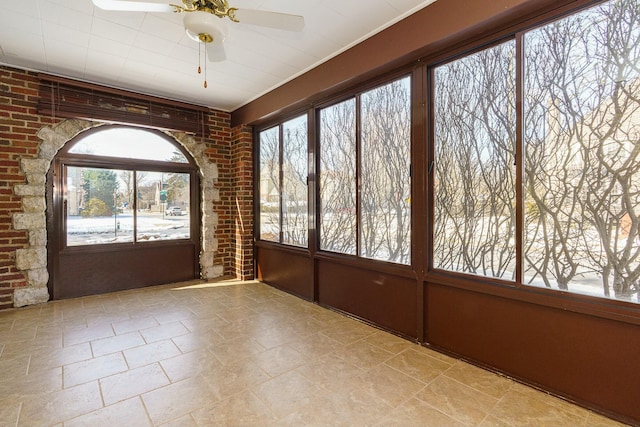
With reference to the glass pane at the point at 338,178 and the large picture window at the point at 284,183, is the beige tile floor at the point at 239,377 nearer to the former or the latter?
the glass pane at the point at 338,178

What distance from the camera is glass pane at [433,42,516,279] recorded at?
2260 millimetres

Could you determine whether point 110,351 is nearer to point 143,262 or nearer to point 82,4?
point 143,262

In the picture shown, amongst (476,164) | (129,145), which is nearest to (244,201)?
(129,145)

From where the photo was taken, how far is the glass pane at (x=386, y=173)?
2887 millimetres

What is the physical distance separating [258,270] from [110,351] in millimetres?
2482

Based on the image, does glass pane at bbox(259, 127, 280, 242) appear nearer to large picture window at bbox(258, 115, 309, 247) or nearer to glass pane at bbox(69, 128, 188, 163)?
large picture window at bbox(258, 115, 309, 247)

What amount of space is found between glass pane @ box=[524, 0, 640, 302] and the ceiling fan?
5.49 feet

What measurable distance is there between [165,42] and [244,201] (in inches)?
96.0

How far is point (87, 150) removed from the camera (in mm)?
4059

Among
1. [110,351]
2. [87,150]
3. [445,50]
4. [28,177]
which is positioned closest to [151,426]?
[110,351]

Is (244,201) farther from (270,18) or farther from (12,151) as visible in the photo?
(270,18)

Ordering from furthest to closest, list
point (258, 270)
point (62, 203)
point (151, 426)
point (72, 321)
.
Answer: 1. point (258, 270)
2. point (62, 203)
3. point (72, 321)
4. point (151, 426)

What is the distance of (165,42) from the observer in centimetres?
294

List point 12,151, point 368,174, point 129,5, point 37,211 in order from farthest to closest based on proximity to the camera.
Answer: point 37,211 → point 12,151 → point 368,174 → point 129,5
